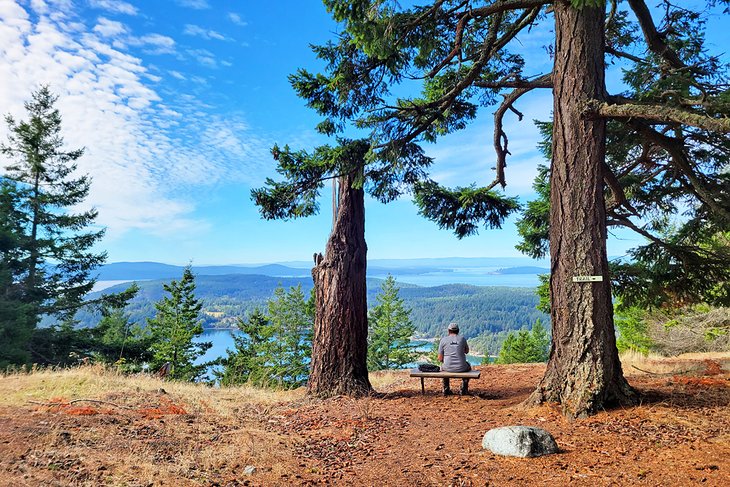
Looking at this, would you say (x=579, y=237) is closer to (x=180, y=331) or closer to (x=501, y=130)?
(x=501, y=130)

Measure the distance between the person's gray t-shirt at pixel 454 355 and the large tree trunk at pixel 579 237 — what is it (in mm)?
2127

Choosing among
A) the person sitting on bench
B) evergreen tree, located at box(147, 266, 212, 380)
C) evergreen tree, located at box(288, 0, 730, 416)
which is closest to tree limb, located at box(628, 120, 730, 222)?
evergreen tree, located at box(288, 0, 730, 416)

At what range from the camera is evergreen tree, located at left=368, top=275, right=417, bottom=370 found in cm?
3897

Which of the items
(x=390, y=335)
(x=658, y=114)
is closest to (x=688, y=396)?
(x=658, y=114)

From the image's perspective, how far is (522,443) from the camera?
4617 mm

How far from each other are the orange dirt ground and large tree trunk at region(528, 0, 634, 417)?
1.30 feet

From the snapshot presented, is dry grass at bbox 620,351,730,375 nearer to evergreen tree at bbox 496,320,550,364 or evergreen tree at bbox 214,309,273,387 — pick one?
evergreen tree at bbox 214,309,273,387

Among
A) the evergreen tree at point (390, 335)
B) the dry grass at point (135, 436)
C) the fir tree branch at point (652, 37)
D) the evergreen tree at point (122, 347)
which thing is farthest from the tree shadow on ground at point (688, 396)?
the evergreen tree at point (390, 335)

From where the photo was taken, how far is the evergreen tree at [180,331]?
105ft

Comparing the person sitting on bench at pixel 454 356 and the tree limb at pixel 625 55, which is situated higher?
the tree limb at pixel 625 55

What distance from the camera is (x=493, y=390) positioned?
8.92 metres

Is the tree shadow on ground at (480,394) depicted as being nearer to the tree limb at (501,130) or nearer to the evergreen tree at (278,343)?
the tree limb at (501,130)

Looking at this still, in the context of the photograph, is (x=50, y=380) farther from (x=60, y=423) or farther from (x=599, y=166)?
(x=599, y=166)

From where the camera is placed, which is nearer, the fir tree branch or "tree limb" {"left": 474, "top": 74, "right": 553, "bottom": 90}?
the fir tree branch
